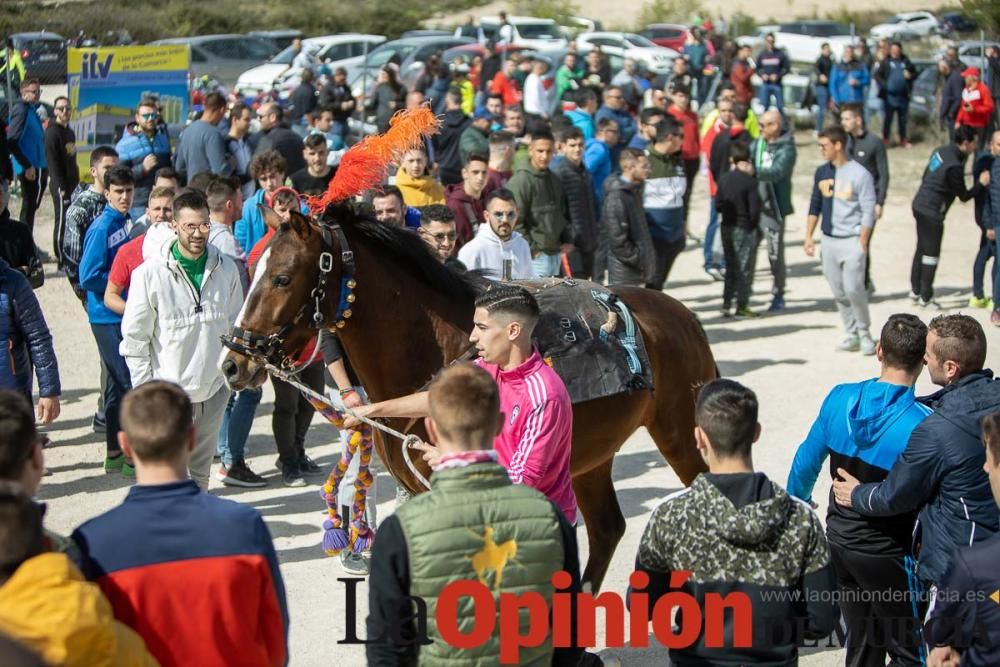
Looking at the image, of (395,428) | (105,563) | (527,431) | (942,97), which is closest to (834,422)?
(527,431)

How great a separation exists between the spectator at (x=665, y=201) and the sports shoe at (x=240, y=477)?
522 cm

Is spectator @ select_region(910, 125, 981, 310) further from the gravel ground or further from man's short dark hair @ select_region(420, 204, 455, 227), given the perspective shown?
man's short dark hair @ select_region(420, 204, 455, 227)

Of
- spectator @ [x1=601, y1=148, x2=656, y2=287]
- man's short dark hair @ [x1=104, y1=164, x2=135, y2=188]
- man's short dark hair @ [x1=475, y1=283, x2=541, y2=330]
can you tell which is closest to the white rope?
man's short dark hair @ [x1=475, y1=283, x2=541, y2=330]

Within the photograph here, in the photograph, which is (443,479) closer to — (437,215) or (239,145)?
(437,215)

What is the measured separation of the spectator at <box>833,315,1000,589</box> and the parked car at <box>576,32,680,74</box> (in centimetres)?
2657

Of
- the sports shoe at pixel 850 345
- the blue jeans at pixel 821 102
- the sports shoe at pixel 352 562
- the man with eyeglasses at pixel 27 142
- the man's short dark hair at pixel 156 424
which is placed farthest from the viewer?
the blue jeans at pixel 821 102

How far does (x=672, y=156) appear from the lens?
12938 mm

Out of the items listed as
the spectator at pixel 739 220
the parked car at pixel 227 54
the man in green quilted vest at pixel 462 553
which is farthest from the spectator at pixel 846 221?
the parked car at pixel 227 54

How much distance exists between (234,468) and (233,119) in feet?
20.2

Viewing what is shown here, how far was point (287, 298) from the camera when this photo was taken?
230 inches

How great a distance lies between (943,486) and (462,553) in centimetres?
231

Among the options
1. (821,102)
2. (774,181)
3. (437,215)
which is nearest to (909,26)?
(821,102)

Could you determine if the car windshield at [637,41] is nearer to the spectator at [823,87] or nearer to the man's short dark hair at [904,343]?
the spectator at [823,87]

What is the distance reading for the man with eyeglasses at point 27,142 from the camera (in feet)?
50.0
